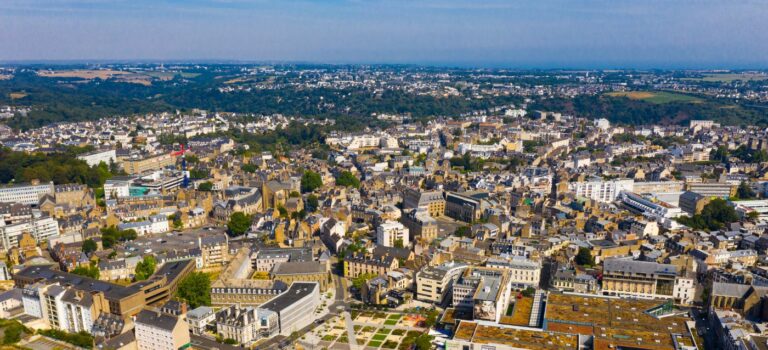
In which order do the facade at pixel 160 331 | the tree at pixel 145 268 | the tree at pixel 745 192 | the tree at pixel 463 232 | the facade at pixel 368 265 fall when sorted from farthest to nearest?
the tree at pixel 745 192
the tree at pixel 463 232
the facade at pixel 368 265
the tree at pixel 145 268
the facade at pixel 160 331

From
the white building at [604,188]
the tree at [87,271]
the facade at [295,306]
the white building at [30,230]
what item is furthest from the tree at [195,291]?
the white building at [604,188]

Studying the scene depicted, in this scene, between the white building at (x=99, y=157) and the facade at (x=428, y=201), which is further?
the white building at (x=99, y=157)

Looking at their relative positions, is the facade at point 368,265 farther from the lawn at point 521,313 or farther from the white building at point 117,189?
the white building at point 117,189

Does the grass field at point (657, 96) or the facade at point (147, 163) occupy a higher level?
the grass field at point (657, 96)

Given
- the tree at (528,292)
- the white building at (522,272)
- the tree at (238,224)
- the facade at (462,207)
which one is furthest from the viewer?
the facade at (462,207)

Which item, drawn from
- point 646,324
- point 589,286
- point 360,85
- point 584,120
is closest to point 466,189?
point 589,286

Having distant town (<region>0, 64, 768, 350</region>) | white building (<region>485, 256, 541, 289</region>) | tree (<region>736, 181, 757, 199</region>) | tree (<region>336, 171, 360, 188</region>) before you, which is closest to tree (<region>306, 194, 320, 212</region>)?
distant town (<region>0, 64, 768, 350</region>)

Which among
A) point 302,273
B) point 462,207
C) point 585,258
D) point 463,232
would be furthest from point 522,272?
point 462,207

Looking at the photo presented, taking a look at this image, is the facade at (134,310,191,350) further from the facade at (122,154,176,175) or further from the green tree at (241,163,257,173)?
the facade at (122,154,176,175)
